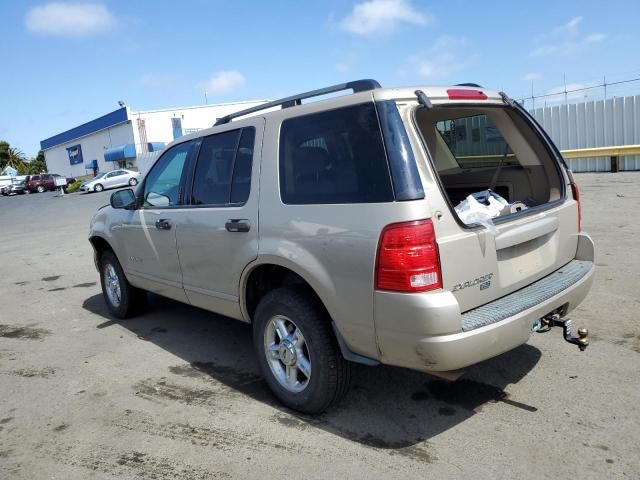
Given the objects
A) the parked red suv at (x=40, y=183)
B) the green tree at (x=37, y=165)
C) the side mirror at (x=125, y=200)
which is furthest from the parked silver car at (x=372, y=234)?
the green tree at (x=37, y=165)

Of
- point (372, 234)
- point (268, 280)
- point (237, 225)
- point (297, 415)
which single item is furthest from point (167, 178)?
point (372, 234)

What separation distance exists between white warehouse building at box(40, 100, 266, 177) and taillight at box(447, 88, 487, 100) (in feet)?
141

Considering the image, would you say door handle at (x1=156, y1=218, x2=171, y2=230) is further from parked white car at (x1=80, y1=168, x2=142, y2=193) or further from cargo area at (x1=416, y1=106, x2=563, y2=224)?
parked white car at (x1=80, y1=168, x2=142, y2=193)

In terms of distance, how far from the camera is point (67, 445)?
11.1 feet

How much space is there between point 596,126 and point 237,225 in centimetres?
1840

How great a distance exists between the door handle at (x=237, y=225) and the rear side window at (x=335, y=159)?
0.37 metres

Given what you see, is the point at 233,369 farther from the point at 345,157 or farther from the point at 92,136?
the point at 92,136

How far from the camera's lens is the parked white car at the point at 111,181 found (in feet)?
121

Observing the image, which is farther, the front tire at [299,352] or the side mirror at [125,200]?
the side mirror at [125,200]

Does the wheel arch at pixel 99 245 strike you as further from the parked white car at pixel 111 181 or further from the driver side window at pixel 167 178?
the parked white car at pixel 111 181

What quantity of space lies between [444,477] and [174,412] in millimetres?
1888

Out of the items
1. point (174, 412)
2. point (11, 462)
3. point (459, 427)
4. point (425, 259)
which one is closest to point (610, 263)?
point (459, 427)

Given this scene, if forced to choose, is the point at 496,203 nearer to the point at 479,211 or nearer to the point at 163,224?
the point at 479,211

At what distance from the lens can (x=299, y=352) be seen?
346 cm
